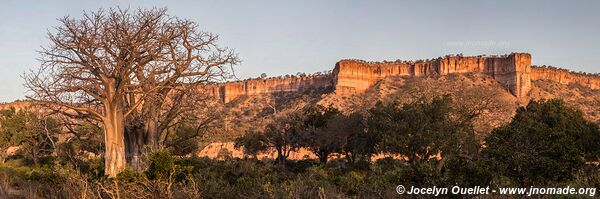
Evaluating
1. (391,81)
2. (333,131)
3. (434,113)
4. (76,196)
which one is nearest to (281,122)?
(333,131)

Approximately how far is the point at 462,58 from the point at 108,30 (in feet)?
267

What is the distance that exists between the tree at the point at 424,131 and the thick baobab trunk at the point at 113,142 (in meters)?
16.5

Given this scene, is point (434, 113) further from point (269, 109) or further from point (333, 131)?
point (269, 109)

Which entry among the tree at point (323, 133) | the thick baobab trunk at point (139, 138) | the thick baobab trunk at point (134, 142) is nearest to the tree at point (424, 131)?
the tree at point (323, 133)

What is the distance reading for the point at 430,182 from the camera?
8305 millimetres

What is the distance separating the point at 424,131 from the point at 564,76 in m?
78.6

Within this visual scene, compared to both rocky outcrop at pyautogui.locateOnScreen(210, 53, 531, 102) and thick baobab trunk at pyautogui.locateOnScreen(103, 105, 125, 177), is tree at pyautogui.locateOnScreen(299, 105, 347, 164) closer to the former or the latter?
thick baobab trunk at pyautogui.locateOnScreen(103, 105, 125, 177)

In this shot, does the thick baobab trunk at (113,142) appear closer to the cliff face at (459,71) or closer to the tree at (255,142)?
the tree at (255,142)

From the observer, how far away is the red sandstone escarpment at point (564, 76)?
295 ft

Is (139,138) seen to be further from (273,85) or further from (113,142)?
(273,85)

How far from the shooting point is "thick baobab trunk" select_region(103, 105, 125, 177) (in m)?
14.5

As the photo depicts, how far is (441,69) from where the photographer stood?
291 ft

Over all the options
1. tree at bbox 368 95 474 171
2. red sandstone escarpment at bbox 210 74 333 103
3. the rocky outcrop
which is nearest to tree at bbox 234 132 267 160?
tree at bbox 368 95 474 171

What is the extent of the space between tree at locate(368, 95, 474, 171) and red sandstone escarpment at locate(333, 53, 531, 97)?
57.4m
